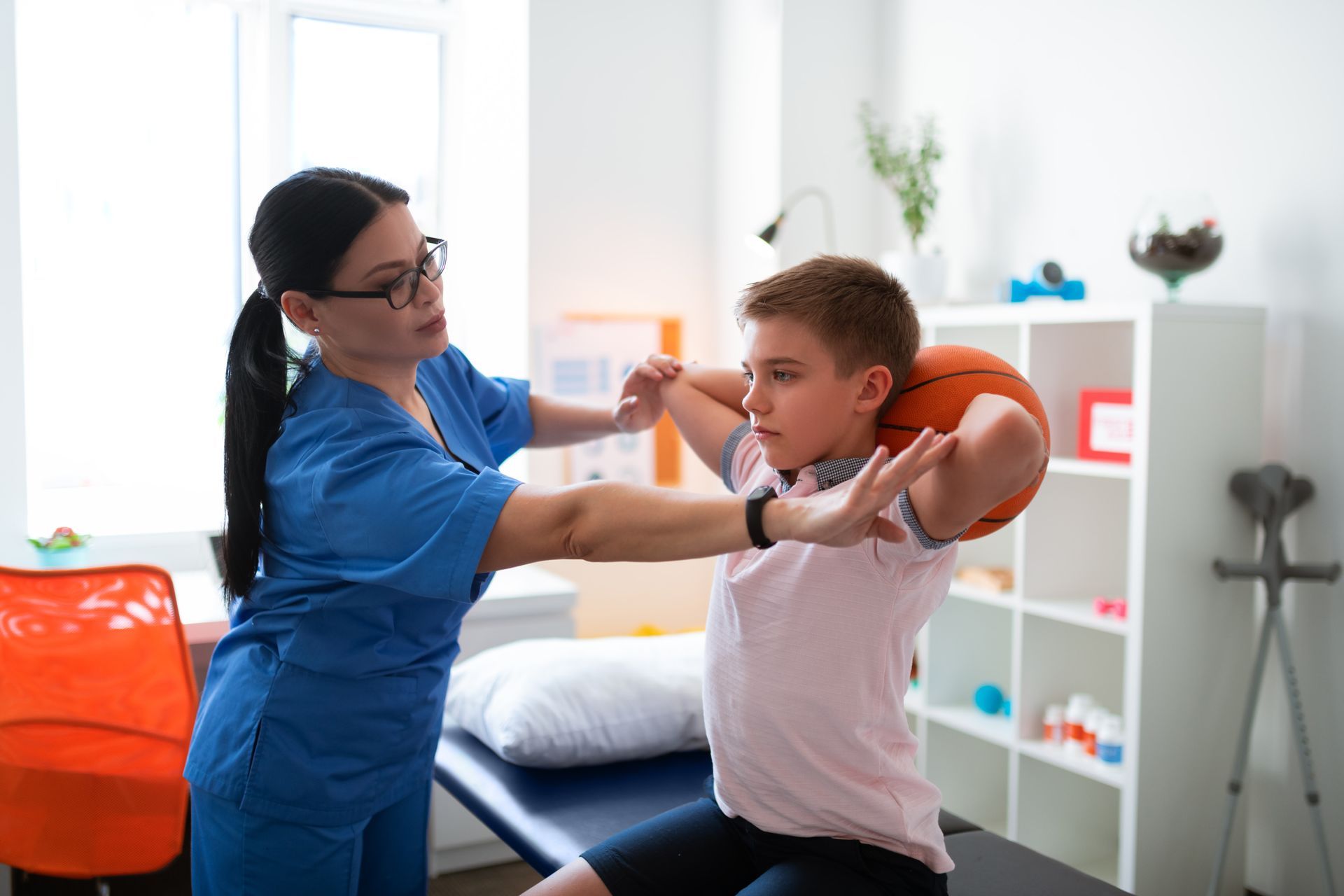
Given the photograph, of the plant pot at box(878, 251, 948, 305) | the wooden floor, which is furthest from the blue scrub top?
the plant pot at box(878, 251, 948, 305)

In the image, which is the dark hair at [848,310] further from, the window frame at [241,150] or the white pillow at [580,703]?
the window frame at [241,150]

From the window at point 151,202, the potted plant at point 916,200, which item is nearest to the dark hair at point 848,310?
the potted plant at point 916,200

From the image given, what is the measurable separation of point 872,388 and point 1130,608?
139 cm

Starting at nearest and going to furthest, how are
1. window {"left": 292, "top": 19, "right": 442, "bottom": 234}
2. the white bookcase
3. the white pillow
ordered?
the white pillow, the white bookcase, window {"left": 292, "top": 19, "right": 442, "bottom": 234}

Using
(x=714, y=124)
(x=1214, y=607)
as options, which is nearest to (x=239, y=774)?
(x=1214, y=607)

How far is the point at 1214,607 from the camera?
2439mm

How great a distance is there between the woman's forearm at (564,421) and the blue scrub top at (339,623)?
0.34 meters

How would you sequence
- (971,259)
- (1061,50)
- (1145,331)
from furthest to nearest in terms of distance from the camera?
(971,259), (1061,50), (1145,331)

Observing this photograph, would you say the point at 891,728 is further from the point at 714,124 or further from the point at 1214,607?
the point at 714,124

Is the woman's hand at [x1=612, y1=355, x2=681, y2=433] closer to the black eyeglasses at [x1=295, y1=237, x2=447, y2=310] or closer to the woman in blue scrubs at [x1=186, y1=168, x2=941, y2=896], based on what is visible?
the woman in blue scrubs at [x1=186, y1=168, x2=941, y2=896]

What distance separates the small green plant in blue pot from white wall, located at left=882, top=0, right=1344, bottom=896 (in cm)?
249

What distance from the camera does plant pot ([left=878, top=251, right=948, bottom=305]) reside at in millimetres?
3023

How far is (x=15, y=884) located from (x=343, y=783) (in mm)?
1908

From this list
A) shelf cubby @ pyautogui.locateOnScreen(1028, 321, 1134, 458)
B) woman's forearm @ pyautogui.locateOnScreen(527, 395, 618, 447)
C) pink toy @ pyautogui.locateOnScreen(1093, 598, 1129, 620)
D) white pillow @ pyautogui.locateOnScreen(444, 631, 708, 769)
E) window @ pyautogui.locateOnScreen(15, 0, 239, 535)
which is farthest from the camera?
window @ pyautogui.locateOnScreen(15, 0, 239, 535)
